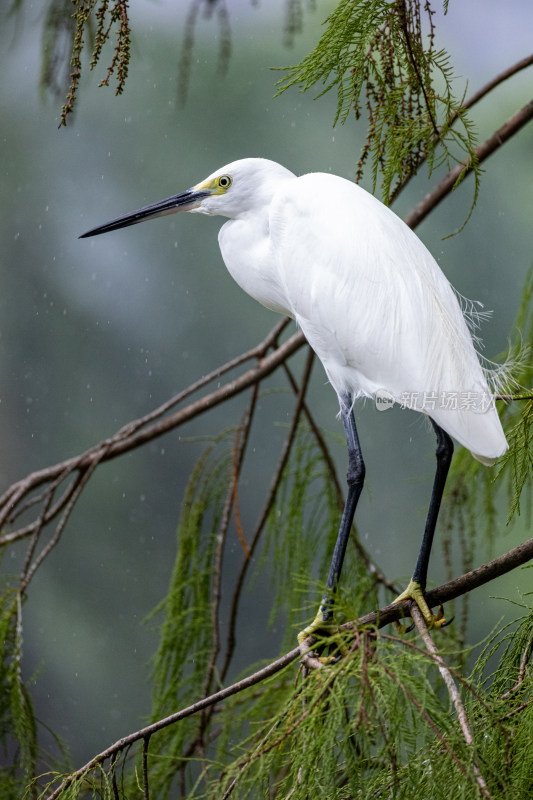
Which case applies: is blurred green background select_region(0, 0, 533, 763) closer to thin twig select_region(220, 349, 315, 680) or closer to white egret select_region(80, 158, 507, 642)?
thin twig select_region(220, 349, 315, 680)

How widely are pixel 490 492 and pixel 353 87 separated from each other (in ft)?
2.27

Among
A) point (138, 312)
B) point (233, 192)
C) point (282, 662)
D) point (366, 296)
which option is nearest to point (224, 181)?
point (233, 192)

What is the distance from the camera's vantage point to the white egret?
79 cm

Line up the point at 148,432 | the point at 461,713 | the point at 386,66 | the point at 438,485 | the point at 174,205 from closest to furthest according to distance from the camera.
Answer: the point at 461,713, the point at 386,66, the point at 438,485, the point at 174,205, the point at 148,432

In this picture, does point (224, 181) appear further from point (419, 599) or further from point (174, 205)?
point (419, 599)

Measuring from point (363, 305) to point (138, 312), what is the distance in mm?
2040

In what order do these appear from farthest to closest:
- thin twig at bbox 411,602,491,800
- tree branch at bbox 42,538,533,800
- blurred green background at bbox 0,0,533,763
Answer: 1. blurred green background at bbox 0,0,533,763
2. tree branch at bbox 42,538,533,800
3. thin twig at bbox 411,602,491,800

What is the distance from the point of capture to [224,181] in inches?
36.5

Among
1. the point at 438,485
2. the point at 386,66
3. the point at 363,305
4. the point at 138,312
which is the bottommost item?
the point at 138,312

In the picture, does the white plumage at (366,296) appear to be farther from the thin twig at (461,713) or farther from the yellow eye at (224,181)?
the thin twig at (461,713)

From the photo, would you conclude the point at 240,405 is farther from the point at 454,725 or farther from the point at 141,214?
the point at 454,725

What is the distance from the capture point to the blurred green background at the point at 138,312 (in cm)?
275

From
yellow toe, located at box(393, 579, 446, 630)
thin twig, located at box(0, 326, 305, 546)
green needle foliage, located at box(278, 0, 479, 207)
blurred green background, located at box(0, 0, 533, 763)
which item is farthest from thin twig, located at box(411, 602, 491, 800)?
blurred green background, located at box(0, 0, 533, 763)

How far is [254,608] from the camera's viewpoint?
9.67 ft
